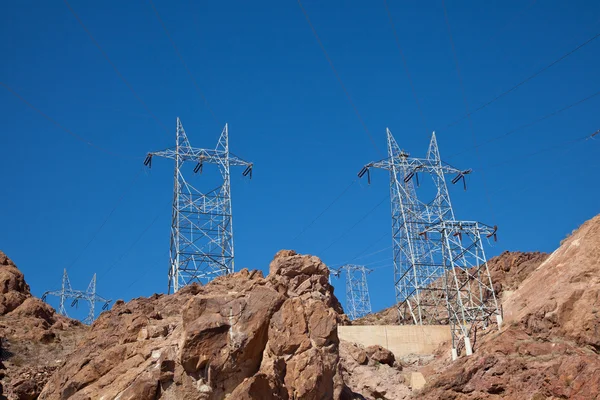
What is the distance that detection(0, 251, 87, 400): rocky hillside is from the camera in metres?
37.9

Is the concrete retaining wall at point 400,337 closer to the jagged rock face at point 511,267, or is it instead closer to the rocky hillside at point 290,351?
the rocky hillside at point 290,351

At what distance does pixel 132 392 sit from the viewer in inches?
1068

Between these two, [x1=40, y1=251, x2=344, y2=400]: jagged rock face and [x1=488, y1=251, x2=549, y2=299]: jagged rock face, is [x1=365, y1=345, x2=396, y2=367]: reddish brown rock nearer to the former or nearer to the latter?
[x1=40, y1=251, x2=344, y2=400]: jagged rock face

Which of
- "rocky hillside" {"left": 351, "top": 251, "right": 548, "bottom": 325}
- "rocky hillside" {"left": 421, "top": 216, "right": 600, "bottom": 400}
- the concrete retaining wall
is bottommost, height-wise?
"rocky hillside" {"left": 421, "top": 216, "right": 600, "bottom": 400}

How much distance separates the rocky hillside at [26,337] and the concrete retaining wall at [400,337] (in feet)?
65.9

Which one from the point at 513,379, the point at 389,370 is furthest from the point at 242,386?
the point at 389,370

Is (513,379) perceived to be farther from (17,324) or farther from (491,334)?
(17,324)

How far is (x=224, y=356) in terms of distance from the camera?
27.9 metres

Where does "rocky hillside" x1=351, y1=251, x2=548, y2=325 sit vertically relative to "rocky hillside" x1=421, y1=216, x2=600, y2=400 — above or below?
above

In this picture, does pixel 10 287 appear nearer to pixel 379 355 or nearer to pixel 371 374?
pixel 379 355

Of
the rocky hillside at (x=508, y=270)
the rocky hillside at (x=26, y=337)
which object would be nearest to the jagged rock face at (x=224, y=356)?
the rocky hillside at (x=26, y=337)

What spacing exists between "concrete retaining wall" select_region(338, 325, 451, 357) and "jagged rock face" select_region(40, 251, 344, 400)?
17716 mm

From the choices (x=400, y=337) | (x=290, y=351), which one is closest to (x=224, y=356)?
(x=290, y=351)

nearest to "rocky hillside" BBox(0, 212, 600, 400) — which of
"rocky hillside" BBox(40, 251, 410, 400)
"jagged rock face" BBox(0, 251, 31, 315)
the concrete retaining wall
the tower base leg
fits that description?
"rocky hillside" BBox(40, 251, 410, 400)
